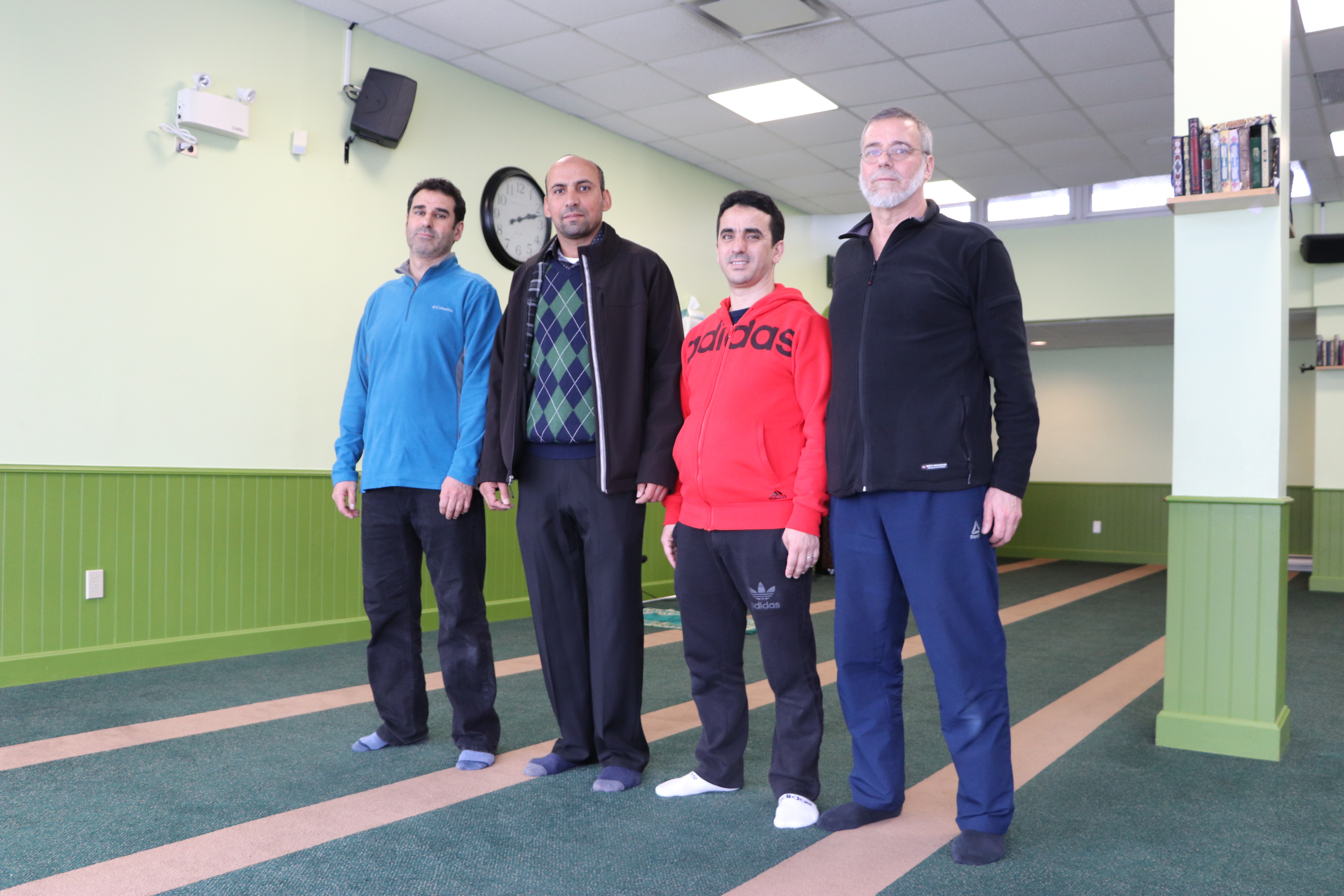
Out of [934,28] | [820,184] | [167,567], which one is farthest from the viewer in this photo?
[820,184]

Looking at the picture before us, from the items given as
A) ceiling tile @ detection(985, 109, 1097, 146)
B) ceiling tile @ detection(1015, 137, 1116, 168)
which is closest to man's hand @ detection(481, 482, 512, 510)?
ceiling tile @ detection(985, 109, 1097, 146)

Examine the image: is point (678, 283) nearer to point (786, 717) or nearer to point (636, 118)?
point (636, 118)

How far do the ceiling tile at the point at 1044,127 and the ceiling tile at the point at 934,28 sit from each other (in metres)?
1.30

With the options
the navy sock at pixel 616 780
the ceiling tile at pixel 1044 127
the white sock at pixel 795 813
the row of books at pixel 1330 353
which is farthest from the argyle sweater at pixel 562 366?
the row of books at pixel 1330 353

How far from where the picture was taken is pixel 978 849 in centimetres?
197

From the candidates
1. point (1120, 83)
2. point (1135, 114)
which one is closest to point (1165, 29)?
point (1120, 83)

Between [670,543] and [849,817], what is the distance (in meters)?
0.74

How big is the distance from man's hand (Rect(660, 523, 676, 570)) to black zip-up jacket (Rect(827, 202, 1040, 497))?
0.49 m

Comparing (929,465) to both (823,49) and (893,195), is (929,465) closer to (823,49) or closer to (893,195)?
(893,195)

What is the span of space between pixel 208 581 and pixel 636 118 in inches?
145

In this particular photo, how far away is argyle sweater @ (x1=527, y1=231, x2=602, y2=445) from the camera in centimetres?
246

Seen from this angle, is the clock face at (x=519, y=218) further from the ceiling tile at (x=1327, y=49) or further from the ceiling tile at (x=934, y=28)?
the ceiling tile at (x=1327, y=49)

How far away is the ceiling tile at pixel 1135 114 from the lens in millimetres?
5848

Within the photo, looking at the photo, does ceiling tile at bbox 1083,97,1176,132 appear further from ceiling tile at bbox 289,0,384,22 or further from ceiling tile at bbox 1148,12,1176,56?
ceiling tile at bbox 289,0,384,22
